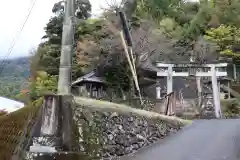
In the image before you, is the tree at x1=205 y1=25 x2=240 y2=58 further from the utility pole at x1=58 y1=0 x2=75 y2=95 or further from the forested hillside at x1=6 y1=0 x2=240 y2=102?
the utility pole at x1=58 y1=0 x2=75 y2=95

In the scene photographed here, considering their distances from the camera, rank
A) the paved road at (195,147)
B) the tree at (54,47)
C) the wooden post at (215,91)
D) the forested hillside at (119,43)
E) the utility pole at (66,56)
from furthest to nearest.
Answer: the tree at (54,47) → the forested hillside at (119,43) → the wooden post at (215,91) → the paved road at (195,147) → the utility pole at (66,56)

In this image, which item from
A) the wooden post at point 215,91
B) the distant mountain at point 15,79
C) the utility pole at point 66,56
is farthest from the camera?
the distant mountain at point 15,79

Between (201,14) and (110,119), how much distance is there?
31026 mm

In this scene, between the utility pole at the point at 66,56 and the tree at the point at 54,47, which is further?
the tree at the point at 54,47

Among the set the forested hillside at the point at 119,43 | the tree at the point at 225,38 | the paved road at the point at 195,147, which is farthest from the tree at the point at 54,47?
the paved road at the point at 195,147

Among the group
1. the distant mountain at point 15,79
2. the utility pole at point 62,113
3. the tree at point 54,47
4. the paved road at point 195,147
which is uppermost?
the tree at point 54,47

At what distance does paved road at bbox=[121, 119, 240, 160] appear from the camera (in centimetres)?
784

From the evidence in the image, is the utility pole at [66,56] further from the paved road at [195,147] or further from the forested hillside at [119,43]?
the forested hillside at [119,43]

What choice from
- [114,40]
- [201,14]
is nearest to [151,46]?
[114,40]

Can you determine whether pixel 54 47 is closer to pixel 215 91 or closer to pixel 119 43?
pixel 119 43

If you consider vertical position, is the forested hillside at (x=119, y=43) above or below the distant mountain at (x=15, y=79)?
above

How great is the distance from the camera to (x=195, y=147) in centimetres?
908

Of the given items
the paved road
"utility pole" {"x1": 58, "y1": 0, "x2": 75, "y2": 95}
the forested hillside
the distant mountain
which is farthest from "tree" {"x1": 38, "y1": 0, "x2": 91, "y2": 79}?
"utility pole" {"x1": 58, "y1": 0, "x2": 75, "y2": 95}

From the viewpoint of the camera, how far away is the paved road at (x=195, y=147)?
7.84m
